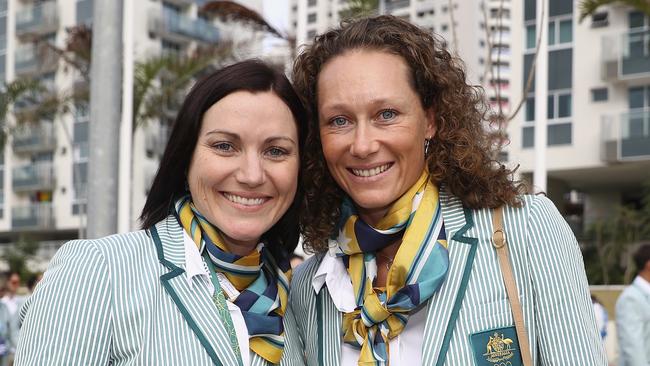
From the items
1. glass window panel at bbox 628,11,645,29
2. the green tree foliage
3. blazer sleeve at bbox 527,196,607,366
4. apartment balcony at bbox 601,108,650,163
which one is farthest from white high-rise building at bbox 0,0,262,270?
blazer sleeve at bbox 527,196,607,366

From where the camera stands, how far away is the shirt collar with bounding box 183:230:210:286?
8.72 ft

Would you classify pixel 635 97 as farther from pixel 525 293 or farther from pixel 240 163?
pixel 240 163

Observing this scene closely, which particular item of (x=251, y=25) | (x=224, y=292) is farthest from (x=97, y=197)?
(x=251, y=25)

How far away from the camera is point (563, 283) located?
8.61 feet

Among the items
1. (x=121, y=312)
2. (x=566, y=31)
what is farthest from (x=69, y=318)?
(x=566, y=31)

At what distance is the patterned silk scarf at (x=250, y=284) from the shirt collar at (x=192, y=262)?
2cm

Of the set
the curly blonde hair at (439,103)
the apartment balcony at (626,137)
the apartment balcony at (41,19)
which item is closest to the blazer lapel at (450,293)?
the curly blonde hair at (439,103)

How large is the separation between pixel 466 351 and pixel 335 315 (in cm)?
54

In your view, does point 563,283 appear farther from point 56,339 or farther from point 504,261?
point 56,339

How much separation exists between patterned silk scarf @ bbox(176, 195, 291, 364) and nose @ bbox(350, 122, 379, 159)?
485 mm

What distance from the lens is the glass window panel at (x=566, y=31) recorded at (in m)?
25.7

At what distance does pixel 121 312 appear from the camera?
97.7 inches

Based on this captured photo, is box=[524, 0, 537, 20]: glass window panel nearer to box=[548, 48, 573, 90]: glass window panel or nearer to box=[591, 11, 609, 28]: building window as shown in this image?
box=[548, 48, 573, 90]: glass window panel

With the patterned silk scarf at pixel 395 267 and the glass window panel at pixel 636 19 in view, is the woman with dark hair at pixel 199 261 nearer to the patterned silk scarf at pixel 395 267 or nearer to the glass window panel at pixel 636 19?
the patterned silk scarf at pixel 395 267
